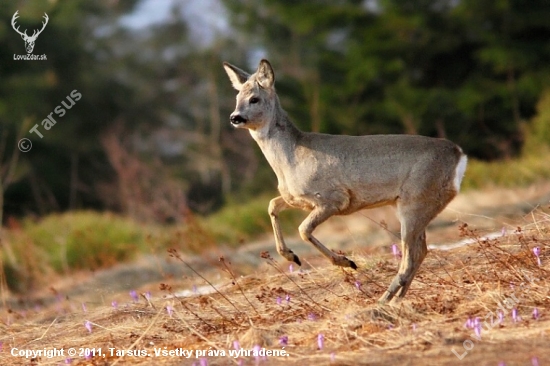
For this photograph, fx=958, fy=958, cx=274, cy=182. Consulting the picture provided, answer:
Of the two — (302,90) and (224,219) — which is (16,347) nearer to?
(224,219)

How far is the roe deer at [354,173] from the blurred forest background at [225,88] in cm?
616

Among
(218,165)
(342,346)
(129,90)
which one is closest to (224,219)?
(342,346)

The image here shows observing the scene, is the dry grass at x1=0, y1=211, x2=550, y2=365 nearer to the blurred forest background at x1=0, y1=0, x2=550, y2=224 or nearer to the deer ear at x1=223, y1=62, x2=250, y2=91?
the deer ear at x1=223, y1=62, x2=250, y2=91

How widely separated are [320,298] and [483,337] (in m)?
2.14

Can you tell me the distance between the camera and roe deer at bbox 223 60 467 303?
23.5 ft

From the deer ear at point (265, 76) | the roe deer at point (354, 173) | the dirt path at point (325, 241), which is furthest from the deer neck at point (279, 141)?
the dirt path at point (325, 241)

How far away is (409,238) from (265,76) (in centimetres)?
191

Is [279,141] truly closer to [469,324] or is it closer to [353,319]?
[353,319]

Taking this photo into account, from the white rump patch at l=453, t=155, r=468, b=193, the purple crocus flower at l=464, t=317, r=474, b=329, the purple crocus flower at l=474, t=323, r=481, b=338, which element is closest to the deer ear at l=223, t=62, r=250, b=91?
the white rump patch at l=453, t=155, r=468, b=193

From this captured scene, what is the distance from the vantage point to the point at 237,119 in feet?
25.2

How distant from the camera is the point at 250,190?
25.5 metres

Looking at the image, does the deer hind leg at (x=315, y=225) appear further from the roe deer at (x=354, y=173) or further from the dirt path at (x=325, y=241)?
the dirt path at (x=325, y=241)

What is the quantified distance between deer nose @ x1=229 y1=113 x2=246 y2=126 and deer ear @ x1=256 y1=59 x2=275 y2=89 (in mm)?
428

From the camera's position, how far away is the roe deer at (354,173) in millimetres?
7148
